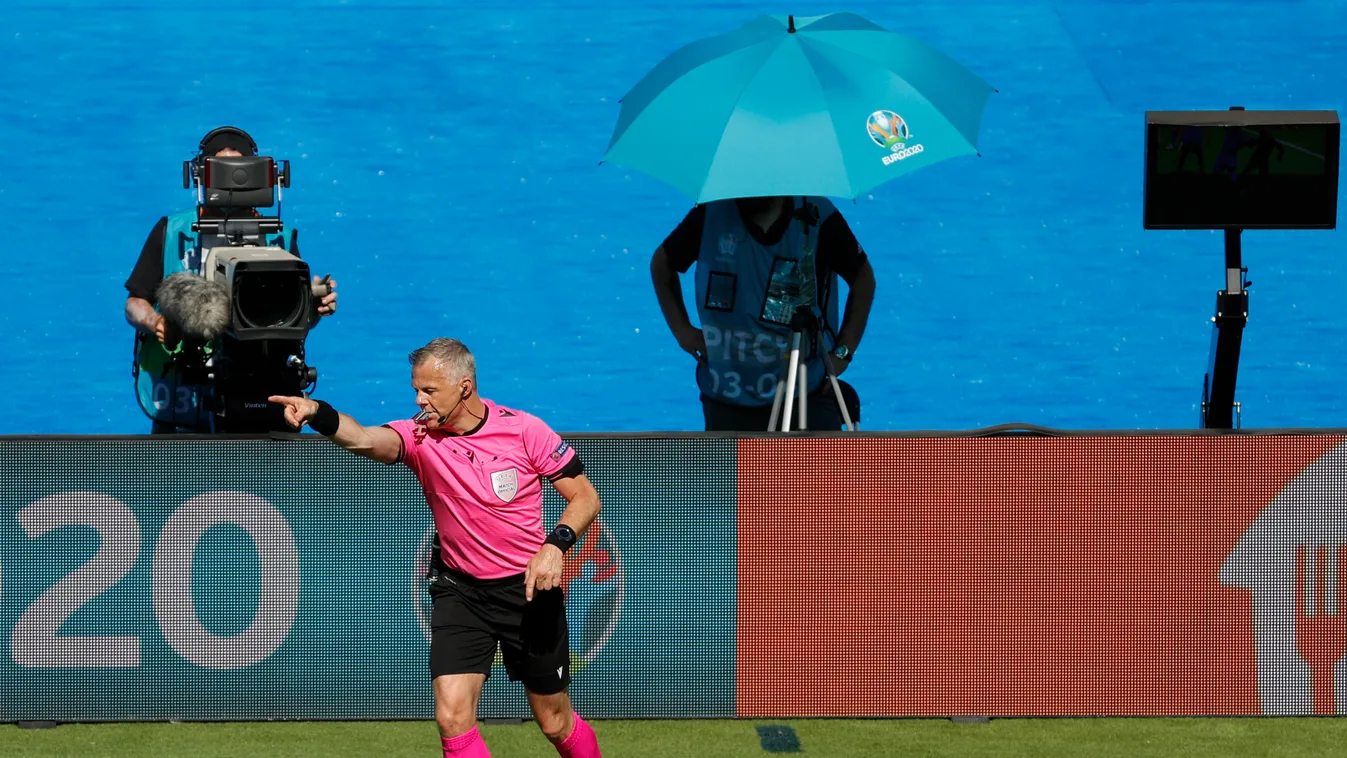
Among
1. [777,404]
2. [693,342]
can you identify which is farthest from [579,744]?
[693,342]

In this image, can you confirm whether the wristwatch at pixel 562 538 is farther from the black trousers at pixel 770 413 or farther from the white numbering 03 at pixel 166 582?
the black trousers at pixel 770 413

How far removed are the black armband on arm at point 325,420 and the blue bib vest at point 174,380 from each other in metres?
2.36

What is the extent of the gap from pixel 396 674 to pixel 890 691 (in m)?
1.89

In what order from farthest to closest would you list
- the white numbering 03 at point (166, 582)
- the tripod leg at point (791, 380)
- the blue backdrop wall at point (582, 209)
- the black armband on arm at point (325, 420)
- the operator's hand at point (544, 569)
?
the blue backdrop wall at point (582, 209) < the tripod leg at point (791, 380) < the white numbering 03 at point (166, 582) < the operator's hand at point (544, 569) < the black armband on arm at point (325, 420)

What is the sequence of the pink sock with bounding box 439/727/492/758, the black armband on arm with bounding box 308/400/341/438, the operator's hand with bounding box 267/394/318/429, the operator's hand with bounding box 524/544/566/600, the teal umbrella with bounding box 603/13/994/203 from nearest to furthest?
1. the operator's hand with bounding box 267/394/318/429
2. the black armband on arm with bounding box 308/400/341/438
3. the operator's hand with bounding box 524/544/566/600
4. the pink sock with bounding box 439/727/492/758
5. the teal umbrella with bounding box 603/13/994/203

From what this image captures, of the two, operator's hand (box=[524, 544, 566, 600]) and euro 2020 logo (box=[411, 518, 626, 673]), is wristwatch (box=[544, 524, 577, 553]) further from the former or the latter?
euro 2020 logo (box=[411, 518, 626, 673])

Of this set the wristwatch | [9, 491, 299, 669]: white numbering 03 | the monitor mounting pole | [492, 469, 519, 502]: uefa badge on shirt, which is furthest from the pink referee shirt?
the monitor mounting pole

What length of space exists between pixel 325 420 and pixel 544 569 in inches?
31.1

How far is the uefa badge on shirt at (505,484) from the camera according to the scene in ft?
21.8

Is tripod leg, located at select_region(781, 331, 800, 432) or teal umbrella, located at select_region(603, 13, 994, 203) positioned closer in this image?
teal umbrella, located at select_region(603, 13, 994, 203)

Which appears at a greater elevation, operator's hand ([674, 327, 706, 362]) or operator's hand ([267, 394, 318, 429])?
operator's hand ([674, 327, 706, 362])

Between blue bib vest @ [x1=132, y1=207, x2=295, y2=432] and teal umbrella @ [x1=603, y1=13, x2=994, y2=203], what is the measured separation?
5.43 ft

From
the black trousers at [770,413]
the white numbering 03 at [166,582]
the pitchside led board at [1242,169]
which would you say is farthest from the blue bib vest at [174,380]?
the pitchside led board at [1242,169]

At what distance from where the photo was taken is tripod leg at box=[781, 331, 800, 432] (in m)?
8.50
